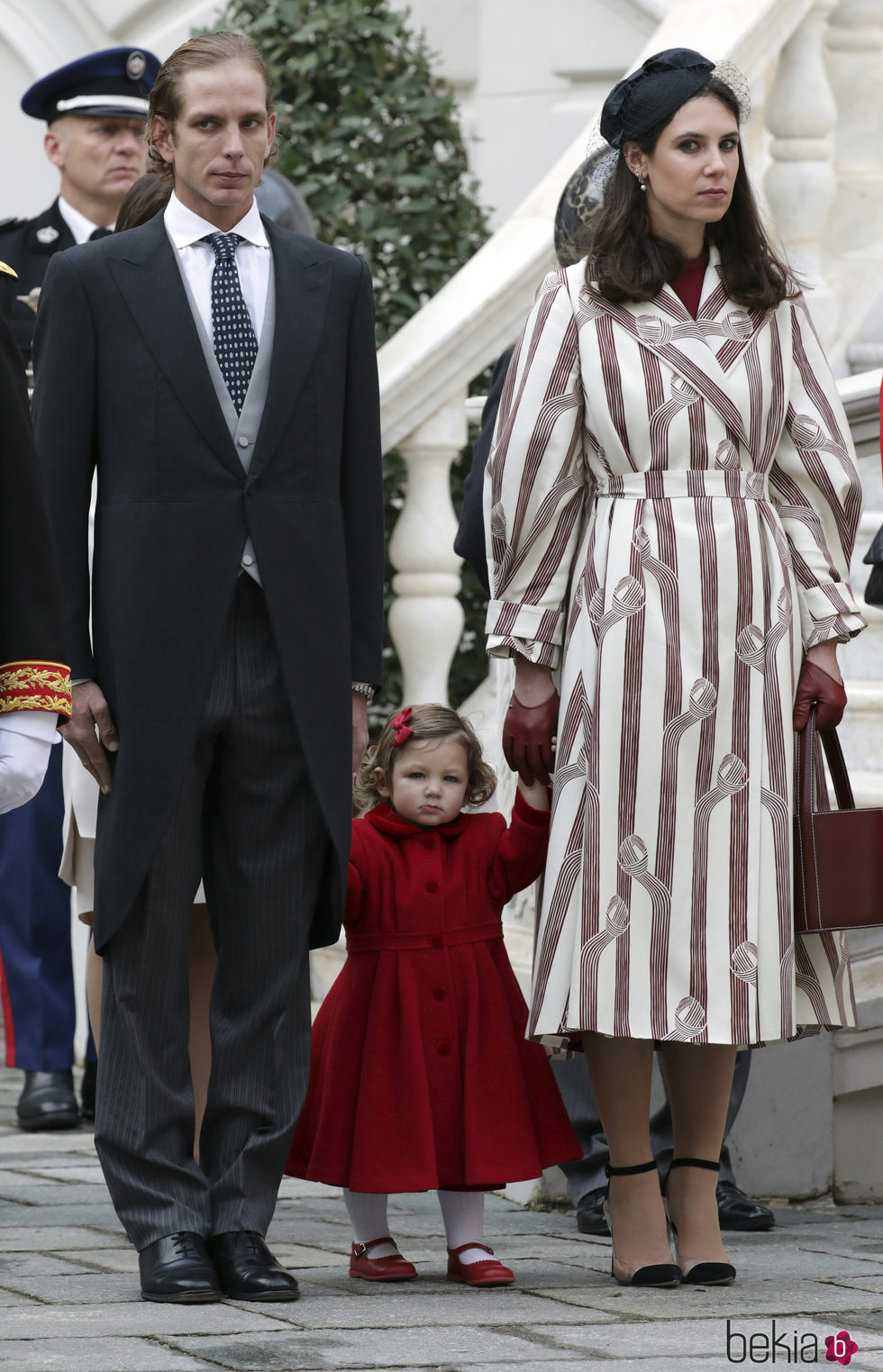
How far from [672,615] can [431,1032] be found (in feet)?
2.45

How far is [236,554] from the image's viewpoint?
11.3ft

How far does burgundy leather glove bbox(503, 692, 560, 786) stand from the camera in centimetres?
359

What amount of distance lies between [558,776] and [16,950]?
7.29 feet

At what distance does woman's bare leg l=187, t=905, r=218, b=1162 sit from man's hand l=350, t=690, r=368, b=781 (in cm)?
48

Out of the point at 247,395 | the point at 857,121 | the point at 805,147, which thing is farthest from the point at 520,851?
the point at 857,121

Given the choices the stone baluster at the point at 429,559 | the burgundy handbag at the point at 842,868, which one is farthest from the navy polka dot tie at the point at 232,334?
the stone baluster at the point at 429,559

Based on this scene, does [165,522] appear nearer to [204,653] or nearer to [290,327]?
[204,653]

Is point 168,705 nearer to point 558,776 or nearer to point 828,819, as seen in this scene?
point 558,776

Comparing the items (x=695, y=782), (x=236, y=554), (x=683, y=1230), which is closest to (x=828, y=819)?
(x=695, y=782)

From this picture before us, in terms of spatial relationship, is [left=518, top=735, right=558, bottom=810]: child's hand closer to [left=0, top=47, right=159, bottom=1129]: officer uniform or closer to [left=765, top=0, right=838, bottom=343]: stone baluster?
[left=0, top=47, right=159, bottom=1129]: officer uniform

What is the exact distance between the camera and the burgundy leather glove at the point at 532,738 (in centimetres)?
359

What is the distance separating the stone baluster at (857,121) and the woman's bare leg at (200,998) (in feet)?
8.60

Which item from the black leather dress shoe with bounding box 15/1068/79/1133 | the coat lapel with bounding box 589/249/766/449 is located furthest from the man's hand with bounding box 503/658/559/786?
the black leather dress shoe with bounding box 15/1068/79/1133

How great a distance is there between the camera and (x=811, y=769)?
11.6 ft
